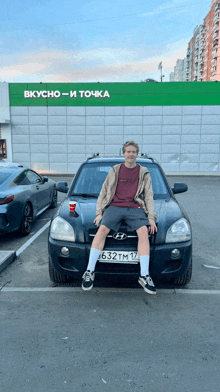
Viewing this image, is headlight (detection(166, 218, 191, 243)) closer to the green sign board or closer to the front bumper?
the front bumper

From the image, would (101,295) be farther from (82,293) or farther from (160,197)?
(160,197)

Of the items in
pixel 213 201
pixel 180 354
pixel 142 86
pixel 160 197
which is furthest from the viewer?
pixel 142 86

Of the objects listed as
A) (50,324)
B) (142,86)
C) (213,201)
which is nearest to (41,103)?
(142,86)

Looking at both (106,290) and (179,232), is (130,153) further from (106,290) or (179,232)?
(106,290)

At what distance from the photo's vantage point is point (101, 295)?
3641mm

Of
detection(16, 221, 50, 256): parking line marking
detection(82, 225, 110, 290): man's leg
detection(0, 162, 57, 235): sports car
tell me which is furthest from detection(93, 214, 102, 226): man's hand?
detection(0, 162, 57, 235): sports car

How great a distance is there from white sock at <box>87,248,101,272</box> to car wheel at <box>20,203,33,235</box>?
3079 millimetres

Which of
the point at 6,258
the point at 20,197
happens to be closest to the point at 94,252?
Result: the point at 6,258

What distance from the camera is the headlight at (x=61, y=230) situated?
3518 mm

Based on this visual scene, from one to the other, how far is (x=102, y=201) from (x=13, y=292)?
155cm

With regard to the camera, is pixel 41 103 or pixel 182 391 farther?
pixel 41 103

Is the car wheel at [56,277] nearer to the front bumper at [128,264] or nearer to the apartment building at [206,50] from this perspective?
the front bumper at [128,264]

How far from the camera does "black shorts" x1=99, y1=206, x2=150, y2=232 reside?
340 centimetres

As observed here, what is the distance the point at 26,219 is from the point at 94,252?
330 centimetres
